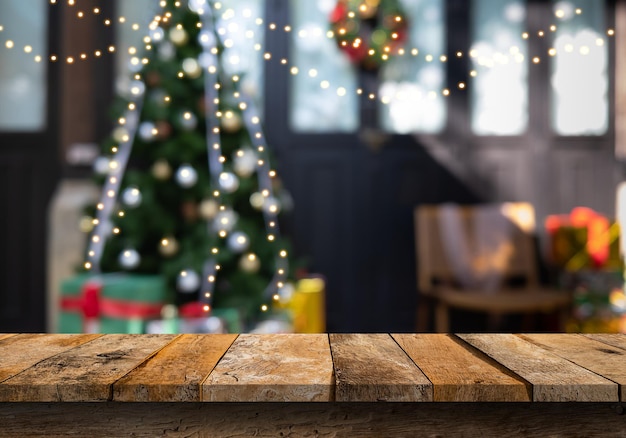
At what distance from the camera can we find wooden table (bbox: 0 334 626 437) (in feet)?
2.39

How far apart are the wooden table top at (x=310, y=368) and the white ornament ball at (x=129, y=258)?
5.02 feet

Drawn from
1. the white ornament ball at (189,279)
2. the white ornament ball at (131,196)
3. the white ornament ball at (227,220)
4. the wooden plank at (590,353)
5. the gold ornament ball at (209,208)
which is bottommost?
the white ornament ball at (189,279)

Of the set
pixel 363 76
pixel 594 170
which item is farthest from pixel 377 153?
pixel 594 170

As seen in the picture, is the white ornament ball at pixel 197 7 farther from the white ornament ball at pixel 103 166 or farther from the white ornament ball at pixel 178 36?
the white ornament ball at pixel 103 166

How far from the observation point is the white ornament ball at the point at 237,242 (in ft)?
8.63

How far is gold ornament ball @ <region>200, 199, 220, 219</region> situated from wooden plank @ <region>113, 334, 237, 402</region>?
68.0 inches

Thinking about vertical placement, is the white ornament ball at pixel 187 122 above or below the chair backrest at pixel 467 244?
above

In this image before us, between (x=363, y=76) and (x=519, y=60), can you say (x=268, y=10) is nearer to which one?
(x=363, y=76)

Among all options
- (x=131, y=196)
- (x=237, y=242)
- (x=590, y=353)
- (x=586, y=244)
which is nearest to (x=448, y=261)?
(x=586, y=244)

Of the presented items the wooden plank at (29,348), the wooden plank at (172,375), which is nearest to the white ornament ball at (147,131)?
the wooden plank at (29,348)

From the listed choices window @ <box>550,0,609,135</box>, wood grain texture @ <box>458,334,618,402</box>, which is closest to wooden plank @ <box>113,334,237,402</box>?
wood grain texture @ <box>458,334,618,402</box>

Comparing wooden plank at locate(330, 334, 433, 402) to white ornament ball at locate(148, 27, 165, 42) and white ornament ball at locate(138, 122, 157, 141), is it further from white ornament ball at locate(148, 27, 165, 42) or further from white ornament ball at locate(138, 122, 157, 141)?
white ornament ball at locate(138, 122, 157, 141)

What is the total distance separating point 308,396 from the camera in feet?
2.40

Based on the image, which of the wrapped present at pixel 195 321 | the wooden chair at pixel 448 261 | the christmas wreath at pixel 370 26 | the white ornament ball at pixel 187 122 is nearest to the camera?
the wrapped present at pixel 195 321
